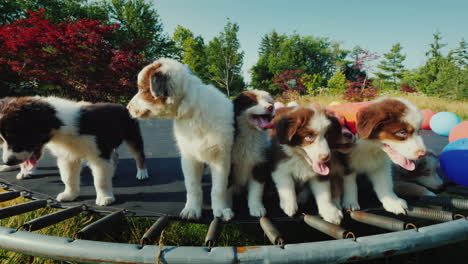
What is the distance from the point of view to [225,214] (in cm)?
224

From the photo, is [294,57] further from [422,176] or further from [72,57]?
[422,176]

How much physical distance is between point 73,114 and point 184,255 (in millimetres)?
1864

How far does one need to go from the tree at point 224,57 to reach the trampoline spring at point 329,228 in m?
28.7

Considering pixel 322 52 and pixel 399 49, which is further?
pixel 322 52

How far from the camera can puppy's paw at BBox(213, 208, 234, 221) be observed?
2.22 meters

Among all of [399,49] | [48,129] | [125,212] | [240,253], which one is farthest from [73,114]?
[399,49]

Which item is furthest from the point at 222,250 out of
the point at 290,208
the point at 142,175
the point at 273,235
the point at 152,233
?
the point at 142,175

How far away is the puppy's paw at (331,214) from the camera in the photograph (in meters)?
2.14

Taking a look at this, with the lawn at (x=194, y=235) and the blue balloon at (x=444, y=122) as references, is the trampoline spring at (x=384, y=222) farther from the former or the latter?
the blue balloon at (x=444, y=122)

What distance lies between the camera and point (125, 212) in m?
2.46

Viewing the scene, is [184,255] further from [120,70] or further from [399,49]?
[399,49]

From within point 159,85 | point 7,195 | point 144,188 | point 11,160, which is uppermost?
point 159,85

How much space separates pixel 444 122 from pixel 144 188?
24.7 ft

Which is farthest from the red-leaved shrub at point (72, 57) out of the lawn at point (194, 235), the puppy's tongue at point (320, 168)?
the puppy's tongue at point (320, 168)
